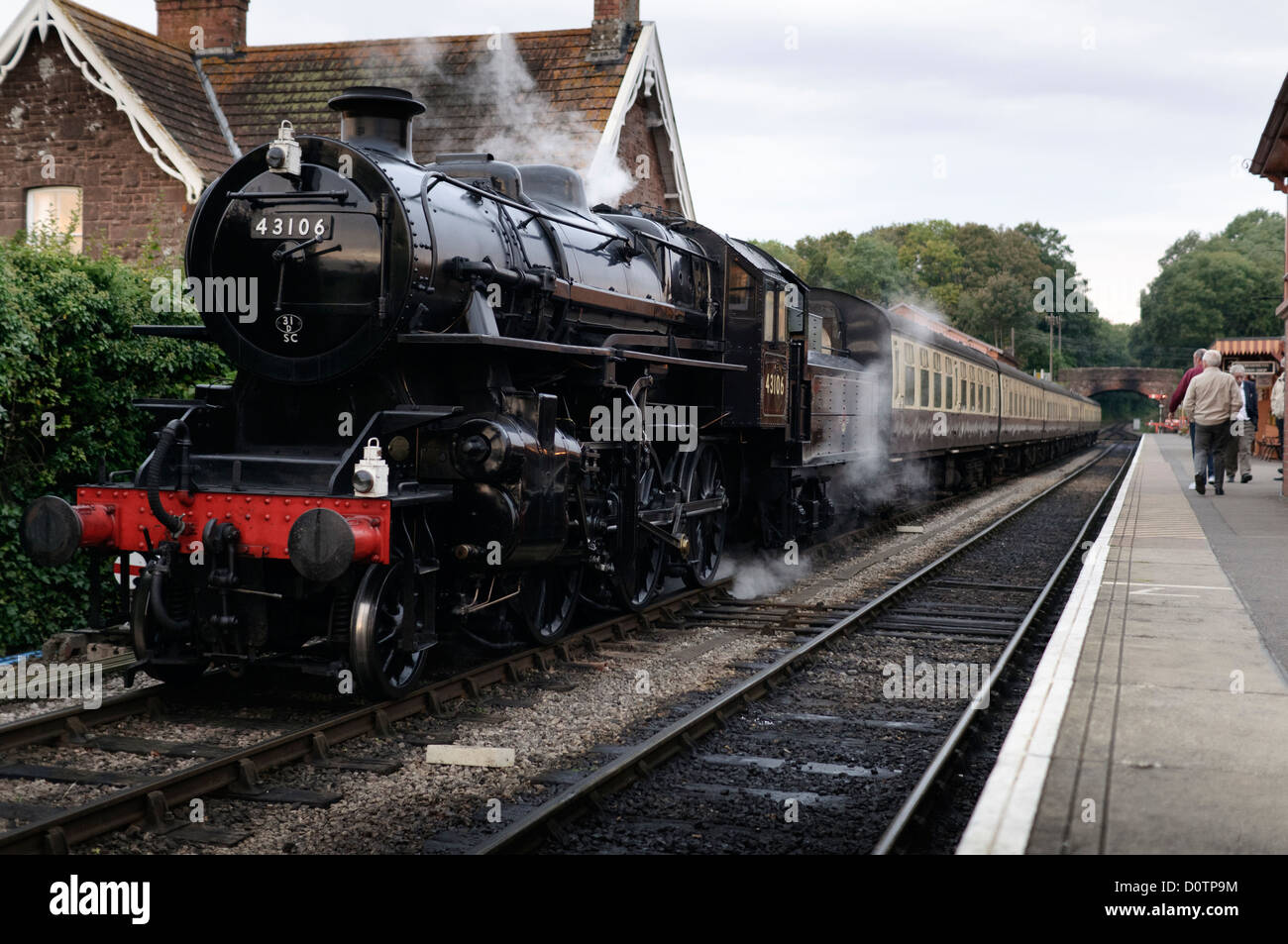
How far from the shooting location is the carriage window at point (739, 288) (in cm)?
1030

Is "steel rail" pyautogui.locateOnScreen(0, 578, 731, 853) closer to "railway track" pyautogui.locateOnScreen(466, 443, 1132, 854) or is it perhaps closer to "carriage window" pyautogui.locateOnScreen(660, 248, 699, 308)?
"railway track" pyautogui.locateOnScreen(466, 443, 1132, 854)

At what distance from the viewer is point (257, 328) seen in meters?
6.50

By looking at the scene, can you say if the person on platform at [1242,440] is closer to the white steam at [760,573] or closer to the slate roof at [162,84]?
the white steam at [760,573]

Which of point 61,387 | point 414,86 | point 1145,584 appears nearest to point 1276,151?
point 1145,584

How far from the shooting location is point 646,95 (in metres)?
17.8

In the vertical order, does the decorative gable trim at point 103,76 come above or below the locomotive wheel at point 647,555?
above

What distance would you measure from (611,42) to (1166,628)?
520 inches

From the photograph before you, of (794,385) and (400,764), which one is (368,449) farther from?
(794,385)

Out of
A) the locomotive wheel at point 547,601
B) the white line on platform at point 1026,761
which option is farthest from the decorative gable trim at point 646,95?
the white line on platform at point 1026,761

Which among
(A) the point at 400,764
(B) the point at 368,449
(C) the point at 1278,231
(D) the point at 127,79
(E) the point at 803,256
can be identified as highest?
(C) the point at 1278,231

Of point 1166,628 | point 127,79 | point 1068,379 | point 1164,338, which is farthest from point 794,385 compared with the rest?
point 1164,338

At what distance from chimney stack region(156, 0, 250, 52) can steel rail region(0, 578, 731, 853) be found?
1537cm

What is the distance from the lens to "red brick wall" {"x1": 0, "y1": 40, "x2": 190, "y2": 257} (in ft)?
52.3

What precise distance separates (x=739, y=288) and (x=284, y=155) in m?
4.98
